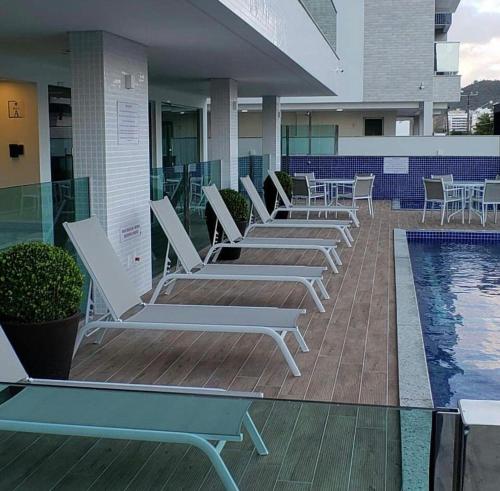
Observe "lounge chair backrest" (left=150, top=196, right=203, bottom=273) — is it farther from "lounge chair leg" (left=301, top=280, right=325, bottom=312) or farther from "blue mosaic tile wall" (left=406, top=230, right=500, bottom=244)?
"blue mosaic tile wall" (left=406, top=230, right=500, bottom=244)

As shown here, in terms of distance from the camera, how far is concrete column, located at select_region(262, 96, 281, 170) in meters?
17.3

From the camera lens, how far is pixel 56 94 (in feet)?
37.0

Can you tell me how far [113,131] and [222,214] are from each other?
2256mm

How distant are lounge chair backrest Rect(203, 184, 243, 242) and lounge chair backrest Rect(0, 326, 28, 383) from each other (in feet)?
16.4

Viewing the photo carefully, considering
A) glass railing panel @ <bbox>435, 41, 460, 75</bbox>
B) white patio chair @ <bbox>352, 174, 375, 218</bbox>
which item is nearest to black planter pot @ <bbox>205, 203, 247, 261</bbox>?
white patio chair @ <bbox>352, 174, 375, 218</bbox>

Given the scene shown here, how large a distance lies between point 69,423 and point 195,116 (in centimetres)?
1711

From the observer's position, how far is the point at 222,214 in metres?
8.91

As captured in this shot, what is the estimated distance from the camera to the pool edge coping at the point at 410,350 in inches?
181

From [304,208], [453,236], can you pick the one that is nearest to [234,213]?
[304,208]

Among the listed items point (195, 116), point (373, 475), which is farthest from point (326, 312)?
point (195, 116)

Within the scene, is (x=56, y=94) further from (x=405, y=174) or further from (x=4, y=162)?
(x=405, y=174)

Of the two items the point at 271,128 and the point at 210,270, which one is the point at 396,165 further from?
the point at 210,270

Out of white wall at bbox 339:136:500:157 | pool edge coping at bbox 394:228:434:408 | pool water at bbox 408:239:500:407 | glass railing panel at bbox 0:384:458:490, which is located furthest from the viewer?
white wall at bbox 339:136:500:157

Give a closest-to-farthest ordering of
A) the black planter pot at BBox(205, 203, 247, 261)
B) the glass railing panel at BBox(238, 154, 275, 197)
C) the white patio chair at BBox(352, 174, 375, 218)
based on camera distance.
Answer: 1. the black planter pot at BBox(205, 203, 247, 261)
2. the glass railing panel at BBox(238, 154, 275, 197)
3. the white patio chair at BBox(352, 174, 375, 218)
